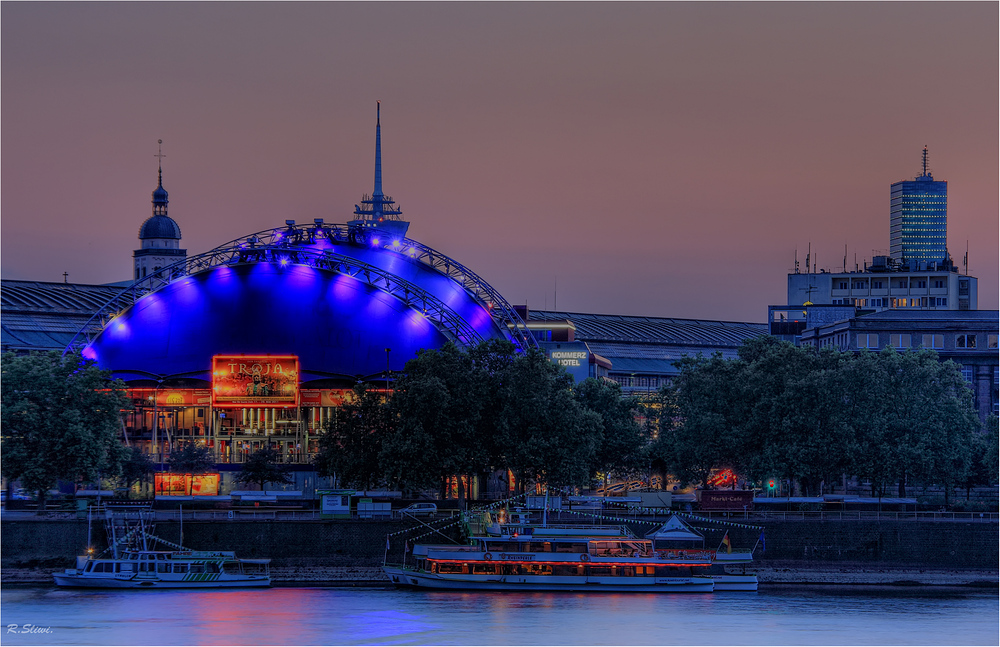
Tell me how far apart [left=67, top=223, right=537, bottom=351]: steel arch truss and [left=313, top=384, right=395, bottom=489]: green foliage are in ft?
62.8

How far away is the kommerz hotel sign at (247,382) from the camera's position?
149 m

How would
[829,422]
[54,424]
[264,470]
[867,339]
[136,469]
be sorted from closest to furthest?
[54,424] < [829,422] < [136,469] < [264,470] < [867,339]

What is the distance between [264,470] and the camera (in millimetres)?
142250

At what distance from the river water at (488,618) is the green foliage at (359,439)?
64.5 feet

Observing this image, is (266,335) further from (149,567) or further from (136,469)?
(149,567)

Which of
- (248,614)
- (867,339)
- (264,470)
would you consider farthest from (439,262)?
(248,614)

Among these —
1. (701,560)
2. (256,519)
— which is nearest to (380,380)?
(256,519)

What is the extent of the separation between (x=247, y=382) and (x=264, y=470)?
10.4 m

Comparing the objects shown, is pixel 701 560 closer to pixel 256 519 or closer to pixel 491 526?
pixel 491 526

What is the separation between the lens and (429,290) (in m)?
164
